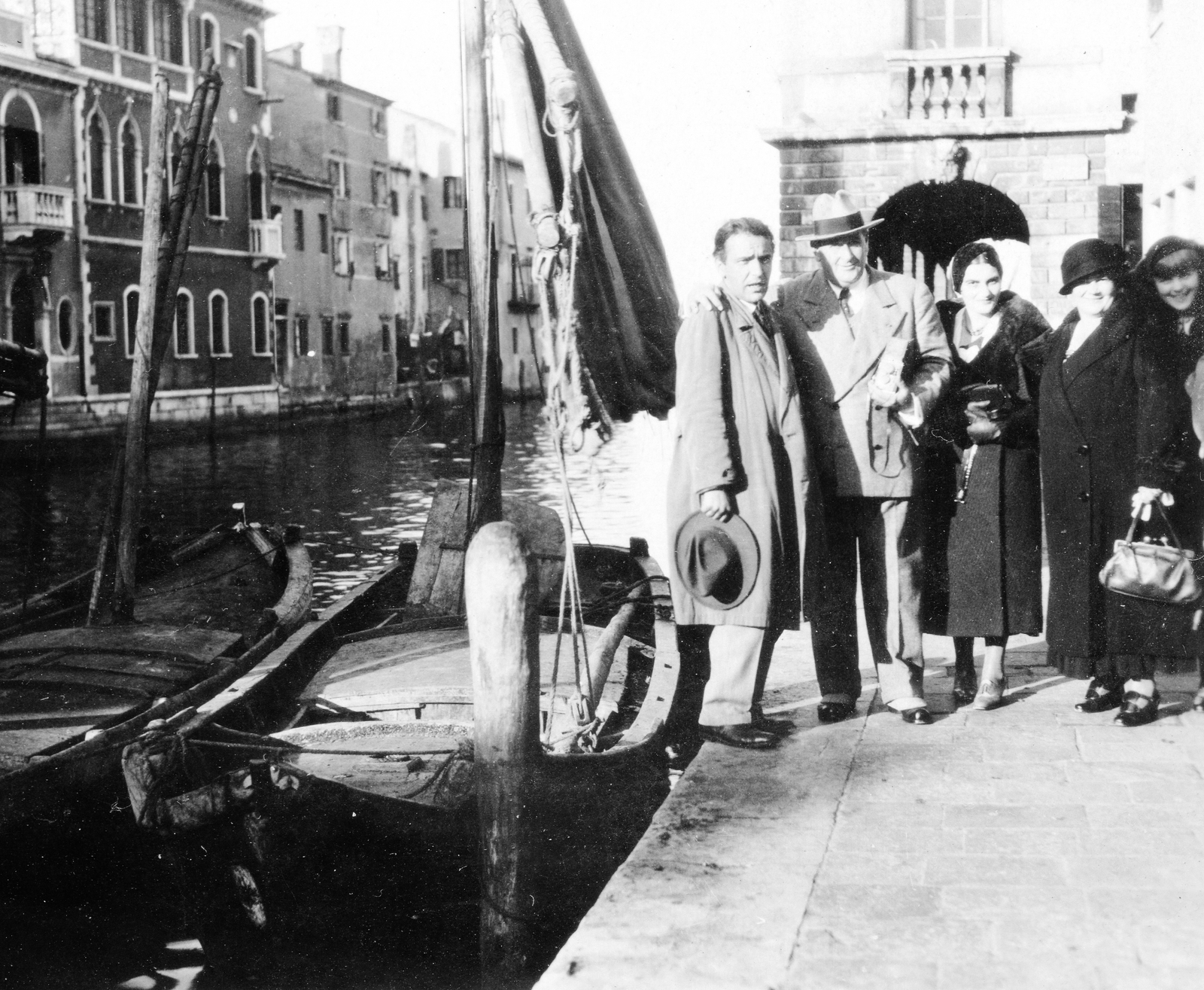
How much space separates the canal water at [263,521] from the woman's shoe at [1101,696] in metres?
1.97

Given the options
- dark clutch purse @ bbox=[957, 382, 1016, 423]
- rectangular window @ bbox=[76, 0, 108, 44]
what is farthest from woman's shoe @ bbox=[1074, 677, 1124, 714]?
rectangular window @ bbox=[76, 0, 108, 44]

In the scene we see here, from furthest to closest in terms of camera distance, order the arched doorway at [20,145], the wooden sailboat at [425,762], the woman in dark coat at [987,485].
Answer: the arched doorway at [20,145], the woman in dark coat at [987,485], the wooden sailboat at [425,762]

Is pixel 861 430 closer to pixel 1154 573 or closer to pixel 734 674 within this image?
pixel 734 674

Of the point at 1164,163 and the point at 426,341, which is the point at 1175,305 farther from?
the point at 426,341

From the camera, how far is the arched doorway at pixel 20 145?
3104 cm

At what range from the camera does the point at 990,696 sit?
5.65m

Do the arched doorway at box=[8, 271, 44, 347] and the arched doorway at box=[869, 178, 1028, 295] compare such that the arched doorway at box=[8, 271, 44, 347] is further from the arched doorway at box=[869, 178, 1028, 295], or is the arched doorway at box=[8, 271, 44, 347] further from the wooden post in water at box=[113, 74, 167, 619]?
the wooden post in water at box=[113, 74, 167, 619]

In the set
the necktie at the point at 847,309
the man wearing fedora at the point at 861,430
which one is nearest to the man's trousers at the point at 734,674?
the man wearing fedora at the point at 861,430

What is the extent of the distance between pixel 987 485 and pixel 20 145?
30237 millimetres

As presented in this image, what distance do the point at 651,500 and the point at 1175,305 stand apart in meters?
17.4

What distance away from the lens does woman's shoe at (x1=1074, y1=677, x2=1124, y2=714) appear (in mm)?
5555

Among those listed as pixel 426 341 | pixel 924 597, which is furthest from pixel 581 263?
pixel 426 341

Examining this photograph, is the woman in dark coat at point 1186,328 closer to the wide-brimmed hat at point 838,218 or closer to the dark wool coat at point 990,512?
the dark wool coat at point 990,512

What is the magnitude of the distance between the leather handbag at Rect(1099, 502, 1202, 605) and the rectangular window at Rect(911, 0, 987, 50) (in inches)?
509
